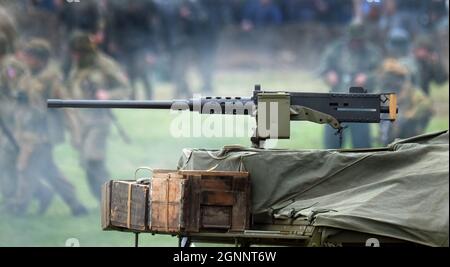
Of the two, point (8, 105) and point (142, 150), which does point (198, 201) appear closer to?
point (142, 150)

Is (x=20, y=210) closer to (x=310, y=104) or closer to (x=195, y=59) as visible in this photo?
(x=195, y=59)

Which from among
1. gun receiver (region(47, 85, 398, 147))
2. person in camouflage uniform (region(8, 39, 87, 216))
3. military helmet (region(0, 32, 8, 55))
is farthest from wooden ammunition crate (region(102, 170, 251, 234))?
military helmet (region(0, 32, 8, 55))

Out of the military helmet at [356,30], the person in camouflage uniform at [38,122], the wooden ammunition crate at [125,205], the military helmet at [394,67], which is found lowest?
the wooden ammunition crate at [125,205]

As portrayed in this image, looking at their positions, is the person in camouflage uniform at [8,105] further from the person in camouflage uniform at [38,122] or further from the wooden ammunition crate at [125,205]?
the wooden ammunition crate at [125,205]

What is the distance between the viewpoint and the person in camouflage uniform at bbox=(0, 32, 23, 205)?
18.5 meters

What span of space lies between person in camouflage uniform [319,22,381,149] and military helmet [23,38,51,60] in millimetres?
3515

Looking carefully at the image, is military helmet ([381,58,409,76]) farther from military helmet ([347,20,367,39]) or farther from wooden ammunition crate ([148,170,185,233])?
wooden ammunition crate ([148,170,185,233])

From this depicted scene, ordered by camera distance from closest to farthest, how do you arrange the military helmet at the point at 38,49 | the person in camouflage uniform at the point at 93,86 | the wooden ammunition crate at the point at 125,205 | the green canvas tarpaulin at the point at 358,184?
the green canvas tarpaulin at the point at 358,184, the wooden ammunition crate at the point at 125,205, the person in camouflage uniform at the point at 93,86, the military helmet at the point at 38,49

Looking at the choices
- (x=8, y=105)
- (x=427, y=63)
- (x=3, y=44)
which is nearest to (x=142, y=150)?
(x=8, y=105)

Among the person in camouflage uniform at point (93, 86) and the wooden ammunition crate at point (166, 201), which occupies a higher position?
the person in camouflage uniform at point (93, 86)

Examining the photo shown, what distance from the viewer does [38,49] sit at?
61.5ft

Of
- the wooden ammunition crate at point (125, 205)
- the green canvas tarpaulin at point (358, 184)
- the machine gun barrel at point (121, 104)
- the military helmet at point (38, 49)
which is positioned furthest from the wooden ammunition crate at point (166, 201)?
the military helmet at point (38, 49)

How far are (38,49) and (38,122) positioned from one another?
0.94m

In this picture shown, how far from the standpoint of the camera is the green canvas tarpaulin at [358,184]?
10.4 metres
